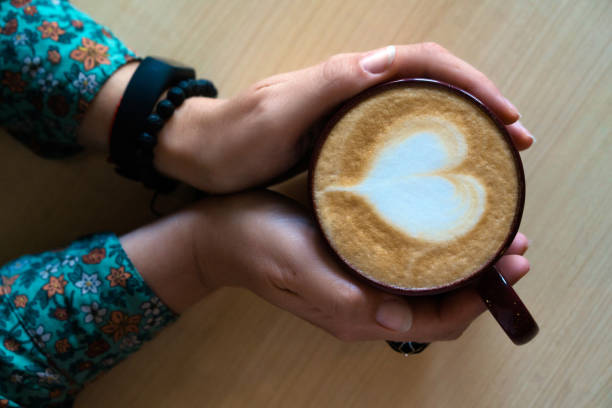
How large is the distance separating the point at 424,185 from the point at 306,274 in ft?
0.57

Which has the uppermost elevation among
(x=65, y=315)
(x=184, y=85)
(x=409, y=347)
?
(x=184, y=85)

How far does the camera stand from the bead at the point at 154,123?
2.06 feet

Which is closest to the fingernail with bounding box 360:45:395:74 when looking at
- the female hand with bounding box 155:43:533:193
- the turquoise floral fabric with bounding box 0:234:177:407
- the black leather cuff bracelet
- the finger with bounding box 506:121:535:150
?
the female hand with bounding box 155:43:533:193

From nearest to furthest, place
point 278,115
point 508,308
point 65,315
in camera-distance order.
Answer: point 508,308 < point 278,115 < point 65,315

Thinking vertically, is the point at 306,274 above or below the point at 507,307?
below

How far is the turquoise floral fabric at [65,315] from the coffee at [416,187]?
360 millimetres

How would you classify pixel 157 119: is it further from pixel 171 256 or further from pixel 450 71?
pixel 450 71

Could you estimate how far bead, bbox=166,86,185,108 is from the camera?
2.08 feet

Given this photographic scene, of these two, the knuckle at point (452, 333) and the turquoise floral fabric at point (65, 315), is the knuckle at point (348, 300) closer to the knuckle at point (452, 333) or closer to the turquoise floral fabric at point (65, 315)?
the knuckle at point (452, 333)

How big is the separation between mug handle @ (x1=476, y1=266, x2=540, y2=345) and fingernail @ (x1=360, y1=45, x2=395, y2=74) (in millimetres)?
252

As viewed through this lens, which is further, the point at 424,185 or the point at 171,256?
the point at 171,256

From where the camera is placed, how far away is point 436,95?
1.54 ft

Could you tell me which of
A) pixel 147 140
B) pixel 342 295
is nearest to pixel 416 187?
pixel 342 295

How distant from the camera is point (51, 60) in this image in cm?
64
